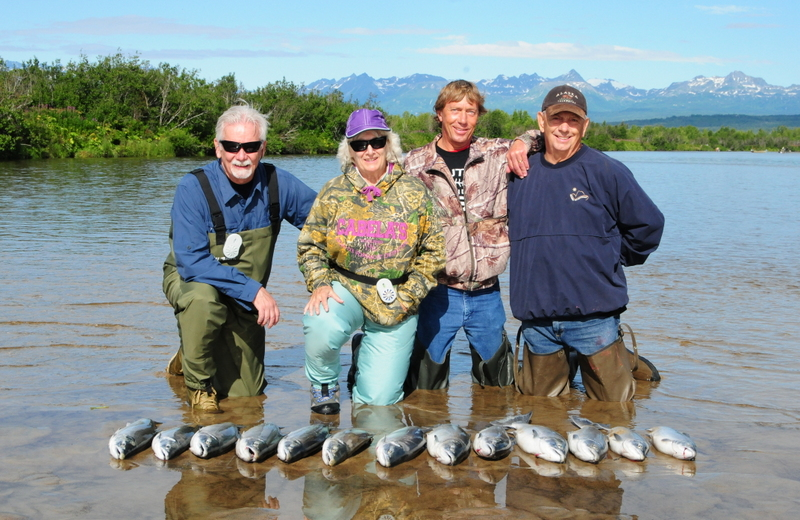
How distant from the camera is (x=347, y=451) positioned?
14.1 ft

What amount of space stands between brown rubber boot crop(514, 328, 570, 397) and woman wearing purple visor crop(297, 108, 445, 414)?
1077 mm

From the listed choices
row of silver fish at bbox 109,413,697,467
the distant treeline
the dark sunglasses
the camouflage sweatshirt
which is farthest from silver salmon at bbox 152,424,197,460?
the distant treeline

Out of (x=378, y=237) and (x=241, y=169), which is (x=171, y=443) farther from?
(x=241, y=169)

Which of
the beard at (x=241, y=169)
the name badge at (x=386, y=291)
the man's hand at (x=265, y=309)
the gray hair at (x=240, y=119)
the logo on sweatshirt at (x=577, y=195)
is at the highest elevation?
the gray hair at (x=240, y=119)

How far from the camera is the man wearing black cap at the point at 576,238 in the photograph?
5.18 m

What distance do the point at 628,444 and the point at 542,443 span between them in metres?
0.54

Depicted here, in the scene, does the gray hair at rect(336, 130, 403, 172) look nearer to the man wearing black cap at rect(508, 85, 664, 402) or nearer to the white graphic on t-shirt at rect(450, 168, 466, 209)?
the white graphic on t-shirt at rect(450, 168, 466, 209)

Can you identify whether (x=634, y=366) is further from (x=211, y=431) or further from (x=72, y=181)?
(x=72, y=181)

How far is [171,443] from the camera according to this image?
4.30 meters

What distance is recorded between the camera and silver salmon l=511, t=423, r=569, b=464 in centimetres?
432

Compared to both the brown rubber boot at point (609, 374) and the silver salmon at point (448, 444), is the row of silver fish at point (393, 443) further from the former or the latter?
the brown rubber boot at point (609, 374)

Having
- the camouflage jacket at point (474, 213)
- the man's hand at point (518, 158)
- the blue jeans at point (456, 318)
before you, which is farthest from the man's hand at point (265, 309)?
the man's hand at point (518, 158)

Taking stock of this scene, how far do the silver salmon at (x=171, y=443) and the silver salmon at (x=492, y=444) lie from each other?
177cm

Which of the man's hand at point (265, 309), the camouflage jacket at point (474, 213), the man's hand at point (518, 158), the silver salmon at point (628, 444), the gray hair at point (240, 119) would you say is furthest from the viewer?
the camouflage jacket at point (474, 213)
